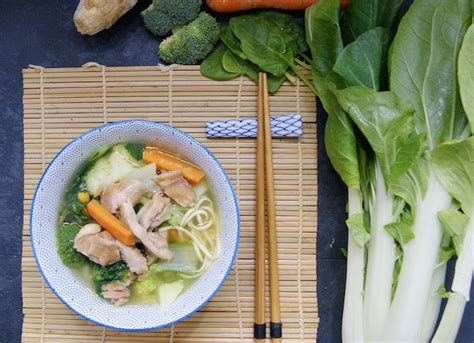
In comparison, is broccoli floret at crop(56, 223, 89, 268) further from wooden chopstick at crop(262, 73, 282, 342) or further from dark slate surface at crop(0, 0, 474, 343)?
wooden chopstick at crop(262, 73, 282, 342)

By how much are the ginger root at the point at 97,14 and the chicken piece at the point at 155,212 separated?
0.60 m

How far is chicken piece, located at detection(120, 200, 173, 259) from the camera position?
1641 mm

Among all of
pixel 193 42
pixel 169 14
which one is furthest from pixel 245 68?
pixel 169 14

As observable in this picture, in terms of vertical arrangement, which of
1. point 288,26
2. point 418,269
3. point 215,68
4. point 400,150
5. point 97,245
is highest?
point 288,26

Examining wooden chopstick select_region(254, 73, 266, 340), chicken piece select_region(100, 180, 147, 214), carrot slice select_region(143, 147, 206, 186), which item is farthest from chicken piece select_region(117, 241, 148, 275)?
wooden chopstick select_region(254, 73, 266, 340)

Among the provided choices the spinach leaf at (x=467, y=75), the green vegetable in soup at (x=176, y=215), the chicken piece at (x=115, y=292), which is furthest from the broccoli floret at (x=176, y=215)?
the spinach leaf at (x=467, y=75)

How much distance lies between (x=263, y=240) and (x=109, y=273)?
0.48 m

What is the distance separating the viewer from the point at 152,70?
189 cm

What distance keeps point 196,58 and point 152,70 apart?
0.15 meters

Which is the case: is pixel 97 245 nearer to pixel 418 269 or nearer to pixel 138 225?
pixel 138 225

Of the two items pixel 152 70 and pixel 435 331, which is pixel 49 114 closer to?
pixel 152 70

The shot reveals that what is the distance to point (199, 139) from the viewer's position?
6.20ft

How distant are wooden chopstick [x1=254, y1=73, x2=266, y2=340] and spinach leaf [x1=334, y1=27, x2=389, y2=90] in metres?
0.29

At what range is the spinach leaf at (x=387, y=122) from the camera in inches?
64.4
